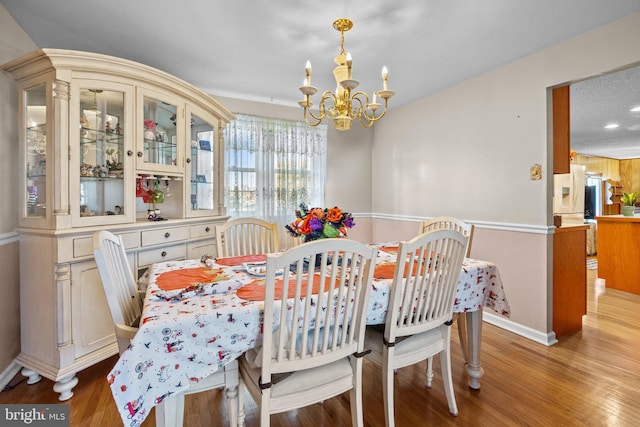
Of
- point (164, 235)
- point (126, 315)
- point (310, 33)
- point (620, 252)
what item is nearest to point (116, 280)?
point (126, 315)

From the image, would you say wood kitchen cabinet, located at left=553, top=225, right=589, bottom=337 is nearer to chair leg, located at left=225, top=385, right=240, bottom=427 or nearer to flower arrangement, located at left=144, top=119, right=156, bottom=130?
chair leg, located at left=225, top=385, right=240, bottom=427

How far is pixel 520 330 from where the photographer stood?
8.89ft

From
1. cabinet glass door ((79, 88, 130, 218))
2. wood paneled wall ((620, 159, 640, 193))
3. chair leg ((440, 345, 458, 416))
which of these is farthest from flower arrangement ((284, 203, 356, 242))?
wood paneled wall ((620, 159, 640, 193))

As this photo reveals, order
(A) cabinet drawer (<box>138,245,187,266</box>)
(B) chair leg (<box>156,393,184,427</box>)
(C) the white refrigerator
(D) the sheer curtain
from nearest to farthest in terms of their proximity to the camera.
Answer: (B) chair leg (<box>156,393,184,427</box>) < (A) cabinet drawer (<box>138,245,187,266</box>) < (C) the white refrigerator < (D) the sheer curtain

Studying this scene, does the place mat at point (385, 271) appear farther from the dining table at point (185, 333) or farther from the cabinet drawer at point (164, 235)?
the cabinet drawer at point (164, 235)

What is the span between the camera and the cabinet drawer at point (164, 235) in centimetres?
226

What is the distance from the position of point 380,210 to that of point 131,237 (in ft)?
10.2

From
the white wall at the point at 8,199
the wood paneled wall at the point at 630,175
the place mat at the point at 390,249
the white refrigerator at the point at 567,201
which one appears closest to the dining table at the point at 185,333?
the place mat at the point at 390,249

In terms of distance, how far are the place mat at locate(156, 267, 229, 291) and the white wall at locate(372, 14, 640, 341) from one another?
2.47 metres

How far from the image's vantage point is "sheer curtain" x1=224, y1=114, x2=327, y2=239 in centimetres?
352

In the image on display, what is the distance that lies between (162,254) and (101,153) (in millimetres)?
811

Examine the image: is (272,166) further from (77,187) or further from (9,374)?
(9,374)

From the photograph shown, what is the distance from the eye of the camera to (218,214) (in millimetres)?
3029

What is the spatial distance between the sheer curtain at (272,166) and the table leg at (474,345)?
2.39 metres
